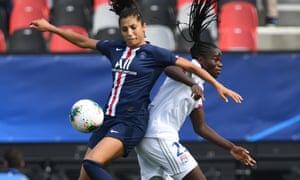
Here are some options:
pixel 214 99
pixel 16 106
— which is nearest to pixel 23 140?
pixel 16 106

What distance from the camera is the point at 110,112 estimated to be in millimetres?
7762

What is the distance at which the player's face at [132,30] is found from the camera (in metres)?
7.68

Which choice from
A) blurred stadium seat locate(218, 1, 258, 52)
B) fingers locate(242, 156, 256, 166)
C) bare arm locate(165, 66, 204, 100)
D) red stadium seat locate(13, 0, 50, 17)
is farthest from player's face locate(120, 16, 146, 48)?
red stadium seat locate(13, 0, 50, 17)

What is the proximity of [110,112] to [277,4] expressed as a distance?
675cm

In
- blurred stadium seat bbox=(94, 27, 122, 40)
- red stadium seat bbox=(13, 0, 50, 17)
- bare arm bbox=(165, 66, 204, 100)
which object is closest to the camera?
bare arm bbox=(165, 66, 204, 100)

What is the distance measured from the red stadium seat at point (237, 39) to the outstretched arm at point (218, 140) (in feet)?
14.7

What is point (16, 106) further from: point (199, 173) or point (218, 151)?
point (199, 173)

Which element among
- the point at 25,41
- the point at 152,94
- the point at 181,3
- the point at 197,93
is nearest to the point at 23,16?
the point at 25,41

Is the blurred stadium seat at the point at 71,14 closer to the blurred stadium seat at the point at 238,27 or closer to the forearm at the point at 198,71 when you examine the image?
the blurred stadium seat at the point at 238,27

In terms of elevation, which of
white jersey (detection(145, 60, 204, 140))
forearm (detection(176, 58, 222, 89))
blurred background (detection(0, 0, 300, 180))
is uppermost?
forearm (detection(176, 58, 222, 89))

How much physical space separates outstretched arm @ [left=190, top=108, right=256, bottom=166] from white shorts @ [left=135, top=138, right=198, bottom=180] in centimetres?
24

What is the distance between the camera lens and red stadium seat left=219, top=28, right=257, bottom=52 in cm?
1248

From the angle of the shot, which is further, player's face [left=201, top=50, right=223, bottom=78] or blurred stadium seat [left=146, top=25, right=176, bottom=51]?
blurred stadium seat [left=146, top=25, right=176, bottom=51]

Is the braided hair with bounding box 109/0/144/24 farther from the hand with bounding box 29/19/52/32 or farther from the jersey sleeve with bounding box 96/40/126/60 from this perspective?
the hand with bounding box 29/19/52/32
